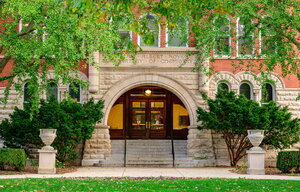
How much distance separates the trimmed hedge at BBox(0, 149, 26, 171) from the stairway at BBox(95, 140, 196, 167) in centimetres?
432

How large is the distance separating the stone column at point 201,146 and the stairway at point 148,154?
0.37m

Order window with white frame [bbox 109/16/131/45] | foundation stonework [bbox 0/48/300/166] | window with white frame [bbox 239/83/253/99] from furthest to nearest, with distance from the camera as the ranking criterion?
1. window with white frame [bbox 239/83/253/99]
2. foundation stonework [bbox 0/48/300/166]
3. window with white frame [bbox 109/16/131/45]

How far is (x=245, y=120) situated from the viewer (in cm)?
1906

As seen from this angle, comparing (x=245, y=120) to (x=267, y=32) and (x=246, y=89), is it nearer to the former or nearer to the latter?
(x=246, y=89)

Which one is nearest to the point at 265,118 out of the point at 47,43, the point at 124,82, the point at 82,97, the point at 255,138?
the point at 255,138

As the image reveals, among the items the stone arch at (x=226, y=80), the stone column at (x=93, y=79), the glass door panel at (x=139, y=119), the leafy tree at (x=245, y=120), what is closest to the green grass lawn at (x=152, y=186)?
the leafy tree at (x=245, y=120)

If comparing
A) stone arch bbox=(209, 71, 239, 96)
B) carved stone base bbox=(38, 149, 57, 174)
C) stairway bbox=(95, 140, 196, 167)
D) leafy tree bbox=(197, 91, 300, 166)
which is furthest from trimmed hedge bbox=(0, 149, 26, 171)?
stone arch bbox=(209, 71, 239, 96)

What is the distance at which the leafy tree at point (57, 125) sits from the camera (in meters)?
18.5

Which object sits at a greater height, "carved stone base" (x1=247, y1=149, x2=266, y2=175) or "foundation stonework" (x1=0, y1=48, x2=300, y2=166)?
"foundation stonework" (x1=0, y1=48, x2=300, y2=166)

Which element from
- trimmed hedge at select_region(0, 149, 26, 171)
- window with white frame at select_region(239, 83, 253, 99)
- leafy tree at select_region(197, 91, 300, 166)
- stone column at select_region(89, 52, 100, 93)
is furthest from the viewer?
window with white frame at select_region(239, 83, 253, 99)

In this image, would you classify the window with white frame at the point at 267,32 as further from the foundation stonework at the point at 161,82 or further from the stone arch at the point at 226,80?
the stone arch at the point at 226,80

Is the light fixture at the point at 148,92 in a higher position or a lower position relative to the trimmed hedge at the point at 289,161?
higher

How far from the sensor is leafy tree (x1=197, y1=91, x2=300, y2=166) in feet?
62.1

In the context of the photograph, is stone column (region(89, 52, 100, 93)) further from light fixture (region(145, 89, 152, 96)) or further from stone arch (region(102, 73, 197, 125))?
light fixture (region(145, 89, 152, 96))
